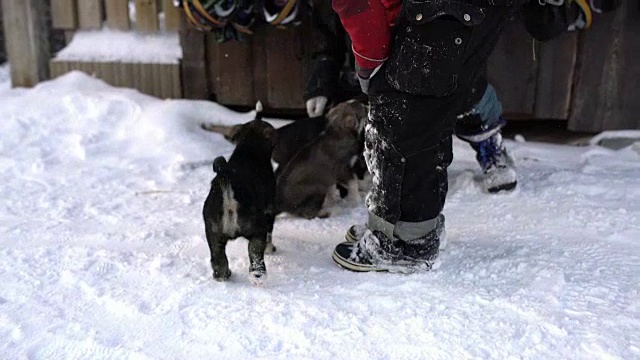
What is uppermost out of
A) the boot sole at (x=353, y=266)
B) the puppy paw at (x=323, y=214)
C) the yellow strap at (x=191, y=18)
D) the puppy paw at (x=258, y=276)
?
the yellow strap at (x=191, y=18)

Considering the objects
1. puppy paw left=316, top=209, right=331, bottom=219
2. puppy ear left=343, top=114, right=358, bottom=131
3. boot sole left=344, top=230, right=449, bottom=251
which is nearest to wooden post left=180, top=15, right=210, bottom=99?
puppy ear left=343, top=114, right=358, bottom=131

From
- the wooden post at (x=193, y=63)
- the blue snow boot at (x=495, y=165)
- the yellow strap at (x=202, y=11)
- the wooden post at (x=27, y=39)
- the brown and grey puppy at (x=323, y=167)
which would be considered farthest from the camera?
the wooden post at (x=27, y=39)

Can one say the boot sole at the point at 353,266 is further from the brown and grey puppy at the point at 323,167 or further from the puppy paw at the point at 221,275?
the brown and grey puppy at the point at 323,167

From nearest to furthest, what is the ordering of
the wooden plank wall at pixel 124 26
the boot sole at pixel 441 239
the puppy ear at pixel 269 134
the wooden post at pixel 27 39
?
the boot sole at pixel 441 239, the puppy ear at pixel 269 134, the wooden plank wall at pixel 124 26, the wooden post at pixel 27 39

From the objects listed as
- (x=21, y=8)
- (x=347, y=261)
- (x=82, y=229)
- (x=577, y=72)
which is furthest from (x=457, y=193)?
(x=21, y=8)

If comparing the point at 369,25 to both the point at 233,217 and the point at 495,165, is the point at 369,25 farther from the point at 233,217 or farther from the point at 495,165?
the point at 495,165

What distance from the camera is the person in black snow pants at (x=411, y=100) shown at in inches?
111

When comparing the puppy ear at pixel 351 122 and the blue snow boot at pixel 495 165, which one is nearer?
the blue snow boot at pixel 495 165

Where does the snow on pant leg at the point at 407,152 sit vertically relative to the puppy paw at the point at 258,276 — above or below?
above

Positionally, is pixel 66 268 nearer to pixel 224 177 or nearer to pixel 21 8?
pixel 224 177

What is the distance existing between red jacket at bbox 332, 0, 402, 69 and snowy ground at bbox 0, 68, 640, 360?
1067mm

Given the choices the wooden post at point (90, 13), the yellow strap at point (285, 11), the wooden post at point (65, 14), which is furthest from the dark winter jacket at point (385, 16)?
the wooden post at point (65, 14)

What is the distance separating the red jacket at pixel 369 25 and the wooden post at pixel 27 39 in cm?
494

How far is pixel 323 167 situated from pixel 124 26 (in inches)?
133
